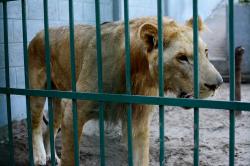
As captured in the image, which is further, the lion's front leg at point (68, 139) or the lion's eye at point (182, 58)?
the lion's front leg at point (68, 139)

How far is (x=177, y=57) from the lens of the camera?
2932 millimetres

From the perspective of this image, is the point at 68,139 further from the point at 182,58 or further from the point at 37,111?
the point at 37,111

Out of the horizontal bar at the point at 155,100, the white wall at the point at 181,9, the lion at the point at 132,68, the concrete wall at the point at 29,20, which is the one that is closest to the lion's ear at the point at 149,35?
the lion at the point at 132,68

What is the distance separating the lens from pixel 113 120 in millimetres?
3529

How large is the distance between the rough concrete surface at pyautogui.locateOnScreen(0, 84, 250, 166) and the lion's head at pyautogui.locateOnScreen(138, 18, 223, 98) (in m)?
1.36

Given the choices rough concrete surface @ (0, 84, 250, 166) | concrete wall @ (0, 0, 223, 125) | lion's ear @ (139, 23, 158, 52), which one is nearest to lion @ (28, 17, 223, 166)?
lion's ear @ (139, 23, 158, 52)

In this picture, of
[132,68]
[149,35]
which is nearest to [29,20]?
[132,68]

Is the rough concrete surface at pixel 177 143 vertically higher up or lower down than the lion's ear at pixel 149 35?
lower down

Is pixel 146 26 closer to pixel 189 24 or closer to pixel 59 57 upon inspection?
pixel 189 24

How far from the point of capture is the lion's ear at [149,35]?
2863 millimetres

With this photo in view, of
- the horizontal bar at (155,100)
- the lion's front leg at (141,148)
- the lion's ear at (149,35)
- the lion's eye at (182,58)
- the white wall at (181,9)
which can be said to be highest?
the white wall at (181,9)

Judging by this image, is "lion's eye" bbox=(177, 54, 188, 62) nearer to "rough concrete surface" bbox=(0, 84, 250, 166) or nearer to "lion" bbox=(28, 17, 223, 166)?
"lion" bbox=(28, 17, 223, 166)

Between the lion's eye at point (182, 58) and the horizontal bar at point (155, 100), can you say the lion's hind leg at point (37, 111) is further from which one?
the lion's eye at point (182, 58)

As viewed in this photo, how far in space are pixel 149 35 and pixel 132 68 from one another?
44cm
